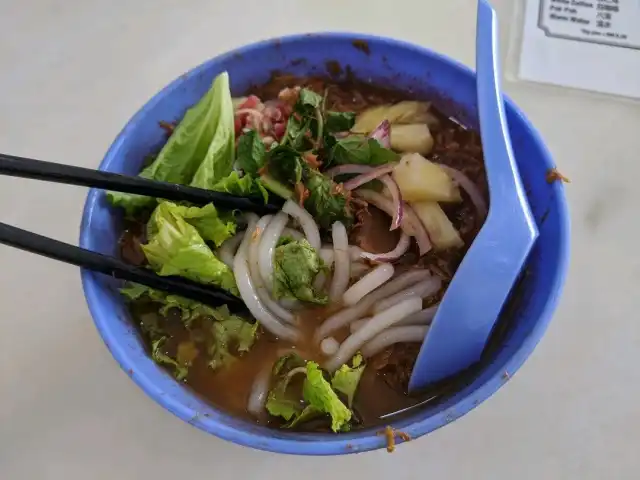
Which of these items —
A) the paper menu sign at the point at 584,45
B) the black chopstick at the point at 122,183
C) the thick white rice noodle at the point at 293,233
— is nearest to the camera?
the black chopstick at the point at 122,183

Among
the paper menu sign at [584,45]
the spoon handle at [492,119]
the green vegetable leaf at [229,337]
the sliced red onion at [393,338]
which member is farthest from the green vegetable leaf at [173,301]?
the paper menu sign at [584,45]

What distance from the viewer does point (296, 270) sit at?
38.0 inches

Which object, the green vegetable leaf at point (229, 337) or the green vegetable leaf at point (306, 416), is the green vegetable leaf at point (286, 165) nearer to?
the green vegetable leaf at point (229, 337)

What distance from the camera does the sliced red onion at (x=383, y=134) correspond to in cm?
107

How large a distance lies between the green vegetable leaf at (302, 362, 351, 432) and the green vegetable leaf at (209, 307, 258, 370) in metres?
0.13

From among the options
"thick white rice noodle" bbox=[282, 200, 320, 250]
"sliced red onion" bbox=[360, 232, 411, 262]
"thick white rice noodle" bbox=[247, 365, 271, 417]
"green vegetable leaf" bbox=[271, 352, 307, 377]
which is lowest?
"thick white rice noodle" bbox=[247, 365, 271, 417]

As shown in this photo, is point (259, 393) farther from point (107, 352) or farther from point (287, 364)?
point (107, 352)

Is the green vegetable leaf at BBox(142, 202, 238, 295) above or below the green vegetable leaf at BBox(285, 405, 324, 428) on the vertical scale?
above

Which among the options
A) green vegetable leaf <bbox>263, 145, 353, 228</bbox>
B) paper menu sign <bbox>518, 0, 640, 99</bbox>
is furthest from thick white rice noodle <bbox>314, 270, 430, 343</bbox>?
paper menu sign <bbox>518, 0, 640, 99</bbox>

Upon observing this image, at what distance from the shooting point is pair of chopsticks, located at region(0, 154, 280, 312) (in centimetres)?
81

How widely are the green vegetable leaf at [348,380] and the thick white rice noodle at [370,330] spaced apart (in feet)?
0.11

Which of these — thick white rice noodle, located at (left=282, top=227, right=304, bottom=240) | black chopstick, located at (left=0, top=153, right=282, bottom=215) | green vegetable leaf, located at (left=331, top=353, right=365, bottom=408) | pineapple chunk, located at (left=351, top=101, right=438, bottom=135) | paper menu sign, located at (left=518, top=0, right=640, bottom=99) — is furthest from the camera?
paper menu sign, located at (left=518, top=0, right=640, bottom=99)

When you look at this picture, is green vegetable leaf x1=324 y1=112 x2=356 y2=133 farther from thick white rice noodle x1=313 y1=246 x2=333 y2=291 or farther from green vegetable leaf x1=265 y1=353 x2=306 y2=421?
green vegetable leaf x1=265 y1=353 x2=306 y2=421

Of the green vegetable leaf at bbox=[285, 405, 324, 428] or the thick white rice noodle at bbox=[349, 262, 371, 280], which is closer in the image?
A: the green vegetable leaf at bbox=[285, 405, 324, 428]
